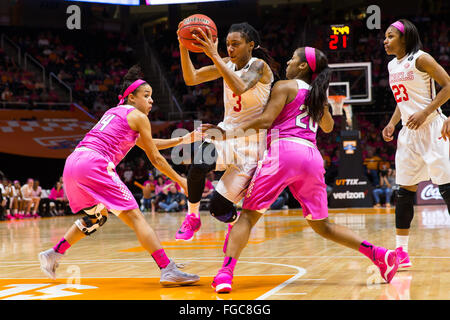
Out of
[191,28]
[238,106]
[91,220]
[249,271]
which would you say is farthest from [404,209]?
[91,220]

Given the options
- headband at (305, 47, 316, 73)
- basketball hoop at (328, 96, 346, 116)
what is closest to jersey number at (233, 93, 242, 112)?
headband at (305, 47, 316, 73)

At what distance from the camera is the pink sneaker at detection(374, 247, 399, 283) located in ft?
13.9

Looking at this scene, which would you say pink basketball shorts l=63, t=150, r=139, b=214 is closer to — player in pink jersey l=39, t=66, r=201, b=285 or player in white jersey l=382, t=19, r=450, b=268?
player in pink jersey l=39, t=66, r=201, b=285

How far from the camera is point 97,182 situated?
4500 millimetres

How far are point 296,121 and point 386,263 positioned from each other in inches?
49.5

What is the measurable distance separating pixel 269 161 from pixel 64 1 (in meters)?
24.5

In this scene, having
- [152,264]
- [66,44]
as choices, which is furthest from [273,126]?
[66,44]

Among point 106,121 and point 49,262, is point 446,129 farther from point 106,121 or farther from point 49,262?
point 49,262

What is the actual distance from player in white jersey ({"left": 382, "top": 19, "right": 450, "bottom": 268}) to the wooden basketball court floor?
0.72 m

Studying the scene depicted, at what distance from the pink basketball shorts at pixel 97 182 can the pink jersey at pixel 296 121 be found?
50.5 inches

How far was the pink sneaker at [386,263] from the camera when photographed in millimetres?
4246

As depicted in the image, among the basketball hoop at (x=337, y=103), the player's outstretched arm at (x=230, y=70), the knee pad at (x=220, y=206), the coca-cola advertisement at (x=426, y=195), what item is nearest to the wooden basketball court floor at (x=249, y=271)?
the knee pad at (x=220, y=206)

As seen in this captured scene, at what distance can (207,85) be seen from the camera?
25219 mm

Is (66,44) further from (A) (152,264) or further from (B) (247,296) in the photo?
(B) (247,296)
